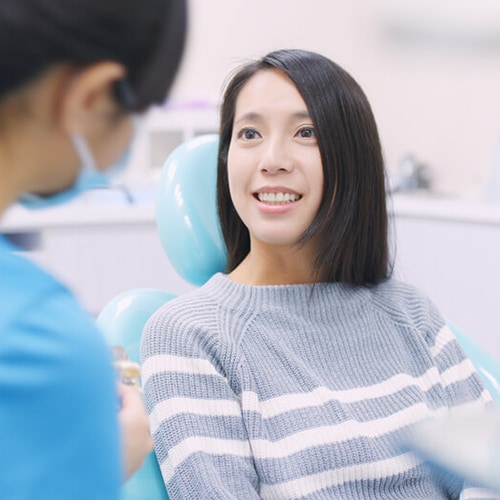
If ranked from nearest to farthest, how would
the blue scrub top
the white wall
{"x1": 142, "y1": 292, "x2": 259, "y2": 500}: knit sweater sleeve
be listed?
the blue scrub top
{"x1": 142, "y1": 292, "x2": 259, "y2": 500}: knit sweater sleeve
the white wall

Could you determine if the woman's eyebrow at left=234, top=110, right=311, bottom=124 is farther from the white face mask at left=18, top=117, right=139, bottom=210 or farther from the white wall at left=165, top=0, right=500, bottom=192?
the white wall at left=165, top=0, right=500, bottom=192

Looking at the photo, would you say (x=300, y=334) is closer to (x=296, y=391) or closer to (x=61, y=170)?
(x=296, y=391)

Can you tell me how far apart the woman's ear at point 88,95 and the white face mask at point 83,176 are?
1 centimetres

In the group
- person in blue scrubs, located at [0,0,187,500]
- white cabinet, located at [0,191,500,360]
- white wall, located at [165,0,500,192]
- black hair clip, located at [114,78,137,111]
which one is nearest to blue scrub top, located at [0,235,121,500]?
person in blue scrubs, located at [0,0,187,500]

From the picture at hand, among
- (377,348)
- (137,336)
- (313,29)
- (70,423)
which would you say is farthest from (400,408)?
(313,29)

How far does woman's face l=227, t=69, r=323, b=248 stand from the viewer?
1.23 meters

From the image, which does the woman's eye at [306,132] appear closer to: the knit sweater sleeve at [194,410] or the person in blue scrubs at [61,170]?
the knit sweater sleeve at [194,410]

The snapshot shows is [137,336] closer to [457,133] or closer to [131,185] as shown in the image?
[131,185]

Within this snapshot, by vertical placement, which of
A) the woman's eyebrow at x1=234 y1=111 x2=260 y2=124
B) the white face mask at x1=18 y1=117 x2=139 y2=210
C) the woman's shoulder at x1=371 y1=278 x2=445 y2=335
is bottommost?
the woman's shoulder at x1=371 y1=278 x2=445 y2=335

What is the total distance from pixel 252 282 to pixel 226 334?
162 millimetres

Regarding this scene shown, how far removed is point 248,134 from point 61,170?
733 mm

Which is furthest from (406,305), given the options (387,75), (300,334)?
(387,75)

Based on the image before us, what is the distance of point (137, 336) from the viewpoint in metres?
1.35

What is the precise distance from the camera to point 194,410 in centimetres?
109
